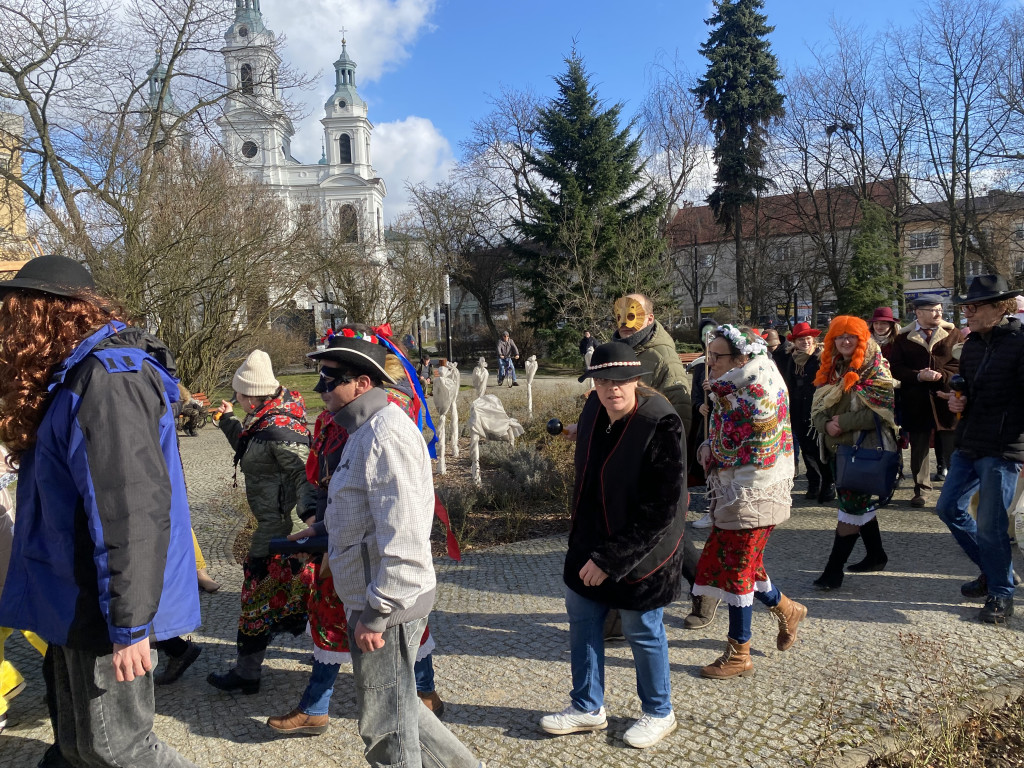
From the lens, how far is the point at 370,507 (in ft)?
7.72

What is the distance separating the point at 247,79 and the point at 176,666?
62.9 feet

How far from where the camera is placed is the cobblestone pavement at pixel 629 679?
9.87ft

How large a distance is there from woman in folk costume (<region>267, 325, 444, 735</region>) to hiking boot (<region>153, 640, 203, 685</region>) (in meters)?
0.87

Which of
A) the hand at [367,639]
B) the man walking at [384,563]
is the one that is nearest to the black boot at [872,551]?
the man walking at [384,563]

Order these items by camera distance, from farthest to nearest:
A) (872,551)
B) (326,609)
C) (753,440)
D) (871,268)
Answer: (871,268)
(872,551)
(753,440)
(326,609)

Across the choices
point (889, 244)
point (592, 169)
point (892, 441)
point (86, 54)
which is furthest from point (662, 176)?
point (892, 441)

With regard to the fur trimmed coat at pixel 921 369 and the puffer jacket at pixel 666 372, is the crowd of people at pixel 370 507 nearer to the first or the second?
the puffer jacket at pixel 666 372

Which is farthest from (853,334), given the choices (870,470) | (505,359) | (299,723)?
(505,359)

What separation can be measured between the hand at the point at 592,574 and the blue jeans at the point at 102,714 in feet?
4.99

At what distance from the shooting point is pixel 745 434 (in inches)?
140

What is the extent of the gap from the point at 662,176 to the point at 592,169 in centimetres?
962

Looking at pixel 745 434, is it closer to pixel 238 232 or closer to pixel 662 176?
pixel 238 232

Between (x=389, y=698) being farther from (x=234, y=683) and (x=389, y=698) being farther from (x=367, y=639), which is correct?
(x=234, y=683)

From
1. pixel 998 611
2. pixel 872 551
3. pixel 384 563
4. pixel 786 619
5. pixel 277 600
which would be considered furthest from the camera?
pixel 872 551
